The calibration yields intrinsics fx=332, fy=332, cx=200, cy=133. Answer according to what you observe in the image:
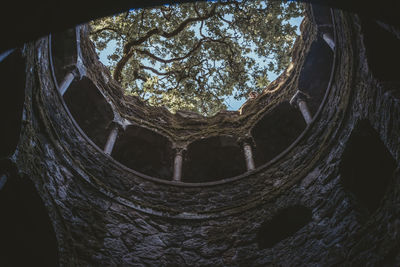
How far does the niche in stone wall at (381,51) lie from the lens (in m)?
5.75

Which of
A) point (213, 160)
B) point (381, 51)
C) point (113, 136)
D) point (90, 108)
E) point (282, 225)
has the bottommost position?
point (282, 225)

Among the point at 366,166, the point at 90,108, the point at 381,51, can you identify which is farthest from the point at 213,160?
the point at 381,51

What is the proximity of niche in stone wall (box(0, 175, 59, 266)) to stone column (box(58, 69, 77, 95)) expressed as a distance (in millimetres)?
4009

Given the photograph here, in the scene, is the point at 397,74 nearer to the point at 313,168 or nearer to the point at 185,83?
the point at 313,168

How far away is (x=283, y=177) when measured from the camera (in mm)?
8516

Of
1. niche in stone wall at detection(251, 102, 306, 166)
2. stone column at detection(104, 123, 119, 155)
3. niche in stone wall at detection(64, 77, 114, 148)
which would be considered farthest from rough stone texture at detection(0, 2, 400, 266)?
niche in stone wall at detection(251, 102, 306, 166)

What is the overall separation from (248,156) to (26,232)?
6.82m

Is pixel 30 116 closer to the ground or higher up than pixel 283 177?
closer to the ground

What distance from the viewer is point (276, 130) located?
40.9ft

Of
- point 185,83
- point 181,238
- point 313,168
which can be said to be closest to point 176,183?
point 181,238

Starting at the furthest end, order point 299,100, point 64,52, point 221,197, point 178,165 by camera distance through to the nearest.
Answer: point 299,100 < point 178,165 < point 64,52 < point 221,197

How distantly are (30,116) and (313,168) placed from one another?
6015 mm

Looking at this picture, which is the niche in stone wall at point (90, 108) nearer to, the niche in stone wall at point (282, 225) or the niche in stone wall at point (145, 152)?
the niche in stone wall at point (145, 152)

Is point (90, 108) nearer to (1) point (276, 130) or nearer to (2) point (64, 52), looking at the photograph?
(2) point (64, 52)
